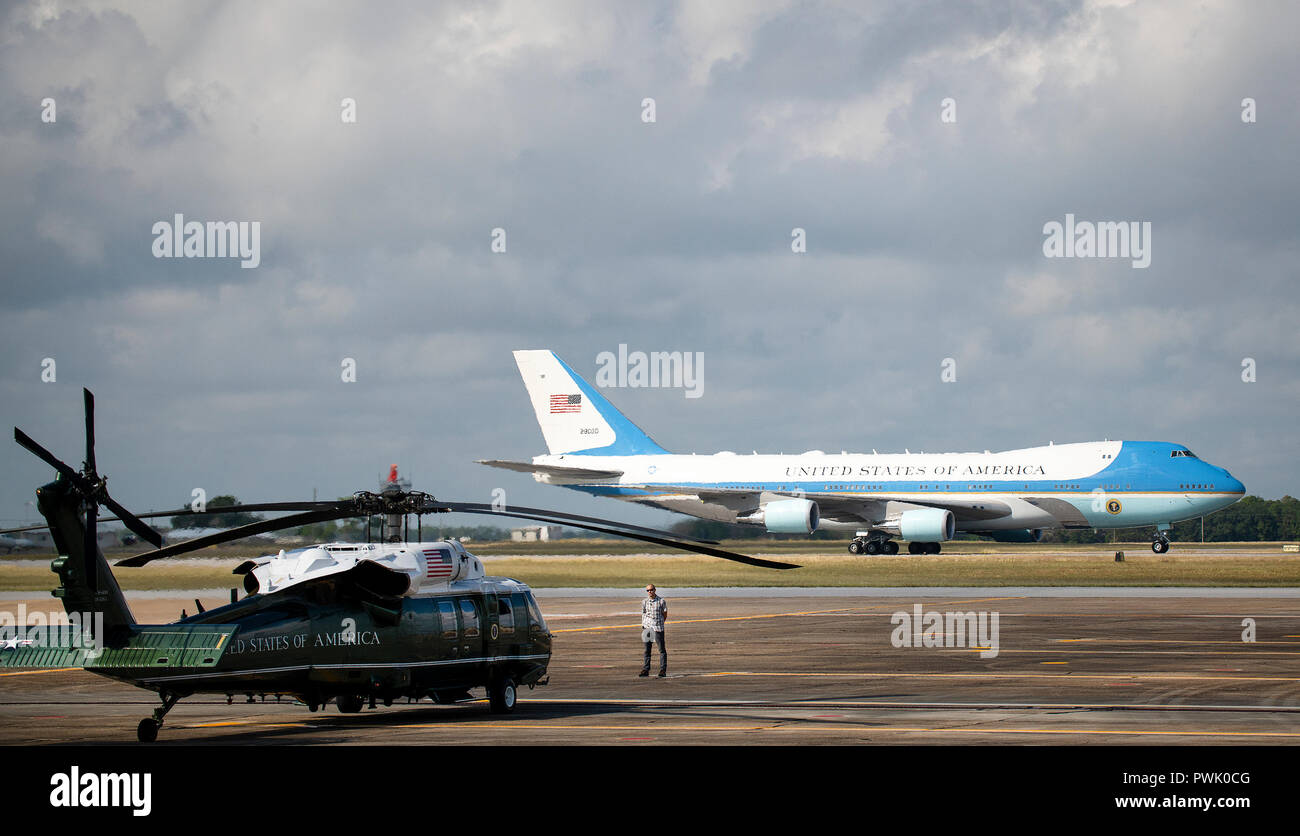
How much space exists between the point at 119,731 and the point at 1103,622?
29.0m

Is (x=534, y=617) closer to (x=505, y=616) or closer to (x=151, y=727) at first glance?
(x=505, y=616)

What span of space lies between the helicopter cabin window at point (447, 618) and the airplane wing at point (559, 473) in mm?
53760

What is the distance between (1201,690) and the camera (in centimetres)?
2567

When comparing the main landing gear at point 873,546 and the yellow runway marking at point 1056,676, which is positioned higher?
the yellow runway marking at point 1056,676

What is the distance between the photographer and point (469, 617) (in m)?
22.9

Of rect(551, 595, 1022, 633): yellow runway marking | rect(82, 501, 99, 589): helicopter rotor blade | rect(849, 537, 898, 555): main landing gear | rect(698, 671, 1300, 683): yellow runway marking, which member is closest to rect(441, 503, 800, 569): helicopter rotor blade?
rect(82, 501, 99, 589): helicopter rotor blade

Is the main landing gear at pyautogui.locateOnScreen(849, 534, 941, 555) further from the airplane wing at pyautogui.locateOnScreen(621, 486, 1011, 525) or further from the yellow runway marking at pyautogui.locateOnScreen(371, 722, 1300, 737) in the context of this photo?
the yellow runway marking at pyautogui.locateOnScreen(371, 722, 1300, 737)

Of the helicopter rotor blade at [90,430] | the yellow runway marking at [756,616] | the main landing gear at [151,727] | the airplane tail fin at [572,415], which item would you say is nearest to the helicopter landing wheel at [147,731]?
the main landing gear at [151,727]

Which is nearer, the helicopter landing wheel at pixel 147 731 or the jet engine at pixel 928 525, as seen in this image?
the helicopter landing wheel at pixel 147 731

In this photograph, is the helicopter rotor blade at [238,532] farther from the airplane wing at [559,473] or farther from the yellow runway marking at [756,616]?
the airplane wing at [559,473]

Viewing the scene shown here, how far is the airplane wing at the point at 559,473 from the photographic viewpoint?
77.3m
